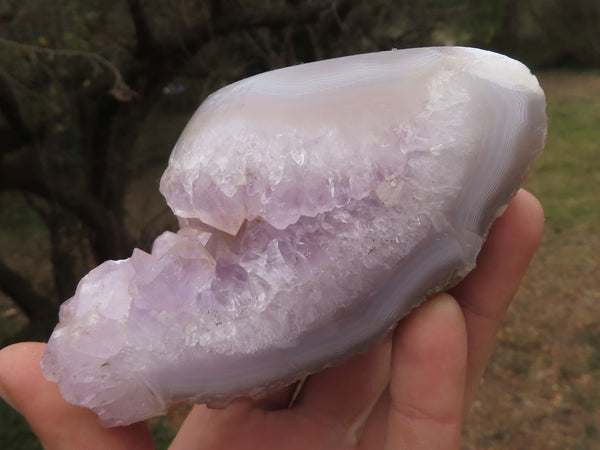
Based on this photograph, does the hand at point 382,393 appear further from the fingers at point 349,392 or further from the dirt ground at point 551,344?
the dirt ground at point 551,344

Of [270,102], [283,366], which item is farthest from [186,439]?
[270,102]

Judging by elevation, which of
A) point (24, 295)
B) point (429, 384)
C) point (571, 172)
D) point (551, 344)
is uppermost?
point (429, 384)

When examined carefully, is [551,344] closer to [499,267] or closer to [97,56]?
[499,267]

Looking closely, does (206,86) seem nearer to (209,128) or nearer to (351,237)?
(209,128)

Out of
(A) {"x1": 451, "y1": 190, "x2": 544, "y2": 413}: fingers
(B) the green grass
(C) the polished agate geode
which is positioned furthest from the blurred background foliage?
(B) the green grass

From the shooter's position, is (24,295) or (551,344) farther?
(551,344)

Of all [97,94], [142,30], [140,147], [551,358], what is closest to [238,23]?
[142,30]
